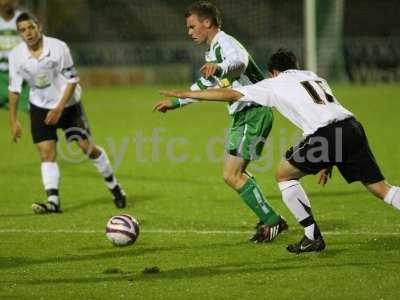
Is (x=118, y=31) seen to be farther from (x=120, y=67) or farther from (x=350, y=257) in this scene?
(x=350, y=257)

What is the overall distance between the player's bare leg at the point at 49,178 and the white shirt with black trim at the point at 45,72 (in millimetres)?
431

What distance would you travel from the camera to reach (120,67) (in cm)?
3225

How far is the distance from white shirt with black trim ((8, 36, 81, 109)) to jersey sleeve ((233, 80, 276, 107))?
3.16 meters

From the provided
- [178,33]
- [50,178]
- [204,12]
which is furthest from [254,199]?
[178,33]

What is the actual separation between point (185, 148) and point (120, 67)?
16.8 m

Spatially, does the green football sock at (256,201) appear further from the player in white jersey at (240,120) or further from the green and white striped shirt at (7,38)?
the green and white striped shirt at (7,38)

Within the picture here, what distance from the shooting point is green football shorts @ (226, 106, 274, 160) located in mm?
8094

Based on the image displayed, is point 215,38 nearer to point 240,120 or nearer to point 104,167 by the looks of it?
point 240,120

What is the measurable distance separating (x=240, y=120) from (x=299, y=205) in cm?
116

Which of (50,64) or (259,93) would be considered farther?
(50,64)

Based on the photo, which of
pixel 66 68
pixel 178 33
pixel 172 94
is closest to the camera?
pixel 172 94

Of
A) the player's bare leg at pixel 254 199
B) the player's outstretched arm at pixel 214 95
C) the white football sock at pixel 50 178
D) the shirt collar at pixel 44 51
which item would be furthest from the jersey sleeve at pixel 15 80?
the player's outstretched arm at pixel 214 95

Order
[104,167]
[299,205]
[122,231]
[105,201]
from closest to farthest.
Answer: [299,205] → [122,231] → [104,167] → [105,201]

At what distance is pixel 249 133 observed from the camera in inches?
319
